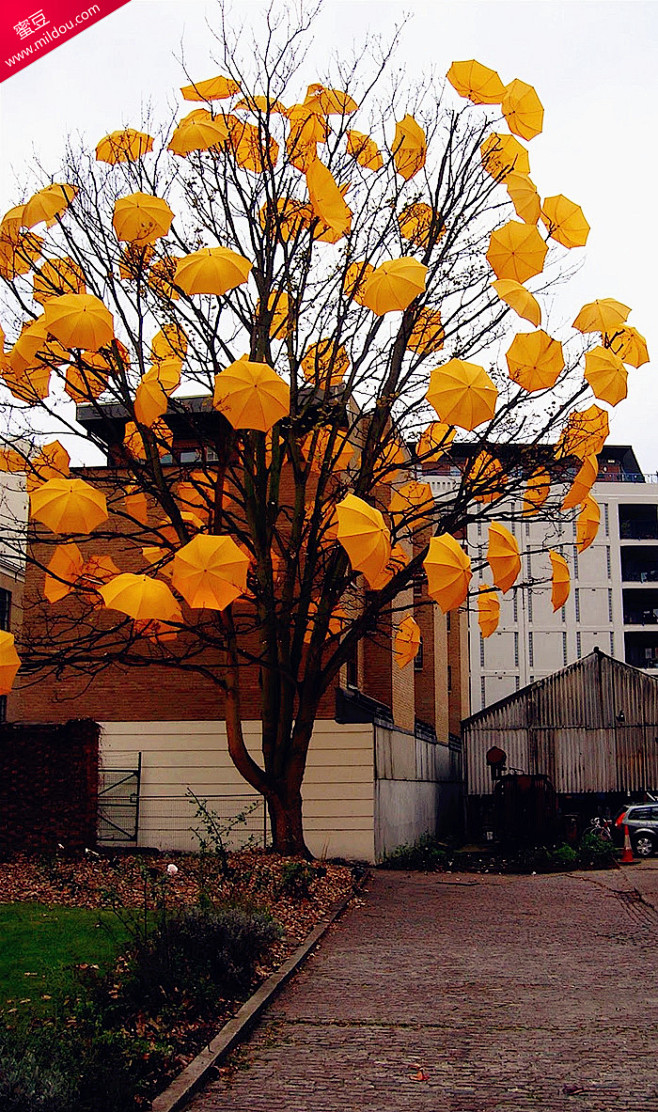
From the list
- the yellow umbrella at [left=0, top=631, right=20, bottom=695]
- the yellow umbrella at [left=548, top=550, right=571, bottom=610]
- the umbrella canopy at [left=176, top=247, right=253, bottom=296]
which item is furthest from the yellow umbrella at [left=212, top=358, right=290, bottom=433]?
the yellow umbrella at [left=548, top=550, right=571, bottom=610]

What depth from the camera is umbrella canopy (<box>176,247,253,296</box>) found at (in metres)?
13.8

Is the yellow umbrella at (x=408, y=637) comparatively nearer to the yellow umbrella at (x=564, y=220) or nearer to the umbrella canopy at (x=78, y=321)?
the yellow umbrella at (x=564, y=220)

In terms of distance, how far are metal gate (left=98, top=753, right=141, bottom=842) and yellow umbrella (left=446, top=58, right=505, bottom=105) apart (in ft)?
44.1

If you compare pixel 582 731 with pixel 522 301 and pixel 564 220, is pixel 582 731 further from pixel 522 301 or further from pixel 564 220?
pixel 522 301

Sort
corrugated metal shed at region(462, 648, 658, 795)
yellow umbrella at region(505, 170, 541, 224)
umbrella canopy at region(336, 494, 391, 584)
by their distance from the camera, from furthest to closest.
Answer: corrugated metal shed at region(462, 648, 658, 795)
yellow umbrella at region(505, 170, 541, 224)
umbrella canopy at region(336, 494, 391, 584)

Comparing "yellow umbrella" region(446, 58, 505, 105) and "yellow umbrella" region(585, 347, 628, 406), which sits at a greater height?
"yellow umbrella" region(446, 58, 505, 105)

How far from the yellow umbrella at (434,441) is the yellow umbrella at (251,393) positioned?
309 centimetres

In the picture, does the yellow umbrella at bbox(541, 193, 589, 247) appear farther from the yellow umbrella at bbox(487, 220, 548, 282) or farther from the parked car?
the parked car

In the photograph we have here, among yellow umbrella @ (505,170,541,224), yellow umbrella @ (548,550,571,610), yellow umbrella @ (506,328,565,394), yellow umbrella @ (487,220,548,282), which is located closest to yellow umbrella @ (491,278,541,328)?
yellow umbrella @ (506,328,565,394)

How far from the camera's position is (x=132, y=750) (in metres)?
22.3

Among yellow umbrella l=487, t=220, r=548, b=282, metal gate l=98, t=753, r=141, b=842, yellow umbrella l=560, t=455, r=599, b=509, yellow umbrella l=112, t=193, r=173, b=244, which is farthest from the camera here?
metal gate l=98, t=753, r=141, b=842

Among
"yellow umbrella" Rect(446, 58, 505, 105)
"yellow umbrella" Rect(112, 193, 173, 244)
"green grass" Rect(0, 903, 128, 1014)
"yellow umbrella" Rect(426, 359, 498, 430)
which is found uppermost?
"yellow umbrella" Rect(446, 58, 505, 105)

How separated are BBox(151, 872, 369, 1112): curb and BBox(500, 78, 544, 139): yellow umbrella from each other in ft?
36.3

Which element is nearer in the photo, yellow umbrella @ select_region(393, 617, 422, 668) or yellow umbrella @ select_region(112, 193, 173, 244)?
yellow umbrella @ select_region(112, 193, 173, 244)
